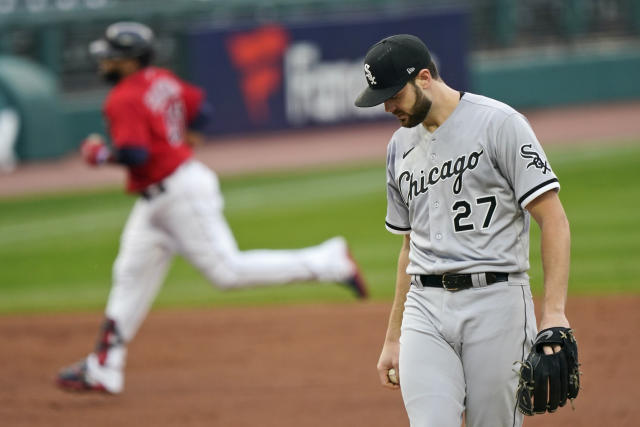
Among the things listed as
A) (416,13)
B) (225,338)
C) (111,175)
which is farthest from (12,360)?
(416,13)

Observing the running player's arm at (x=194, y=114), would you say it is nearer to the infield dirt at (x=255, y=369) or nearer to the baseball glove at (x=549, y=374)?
the infield dirt at (x=255, y=369)

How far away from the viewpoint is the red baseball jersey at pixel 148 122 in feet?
22.1

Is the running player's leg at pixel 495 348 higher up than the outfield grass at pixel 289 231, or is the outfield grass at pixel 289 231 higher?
the running player's leg at pixel 495 348

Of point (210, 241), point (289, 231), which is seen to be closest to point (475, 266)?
point (210, 241)

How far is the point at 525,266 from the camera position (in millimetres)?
3816

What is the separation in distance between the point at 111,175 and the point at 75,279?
7.15 m

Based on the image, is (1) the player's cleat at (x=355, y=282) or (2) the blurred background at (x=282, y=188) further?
(1) the player's cleat at (x=355, y=282)

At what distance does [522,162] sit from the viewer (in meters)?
3.67

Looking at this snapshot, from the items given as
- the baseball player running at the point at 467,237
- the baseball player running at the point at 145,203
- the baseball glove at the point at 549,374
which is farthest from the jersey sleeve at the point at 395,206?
the baseball player running at the point at 145,203

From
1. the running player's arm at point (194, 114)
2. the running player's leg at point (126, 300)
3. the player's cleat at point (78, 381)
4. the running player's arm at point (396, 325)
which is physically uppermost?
the running player's arm at point (396, 325)

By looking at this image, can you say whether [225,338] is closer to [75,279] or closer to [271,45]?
[75,279]

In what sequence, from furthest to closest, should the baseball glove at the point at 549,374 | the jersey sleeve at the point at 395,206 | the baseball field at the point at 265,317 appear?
the baseball field at the point at 265,317 < the jersey sleeve at the point at 395,206 < the baseball glove at the point at 549,374

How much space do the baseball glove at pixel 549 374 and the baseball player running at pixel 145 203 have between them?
11.6ft

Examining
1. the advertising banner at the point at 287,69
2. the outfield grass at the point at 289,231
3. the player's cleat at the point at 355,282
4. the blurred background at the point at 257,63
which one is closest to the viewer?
the player's cleat at the point at 355,282
